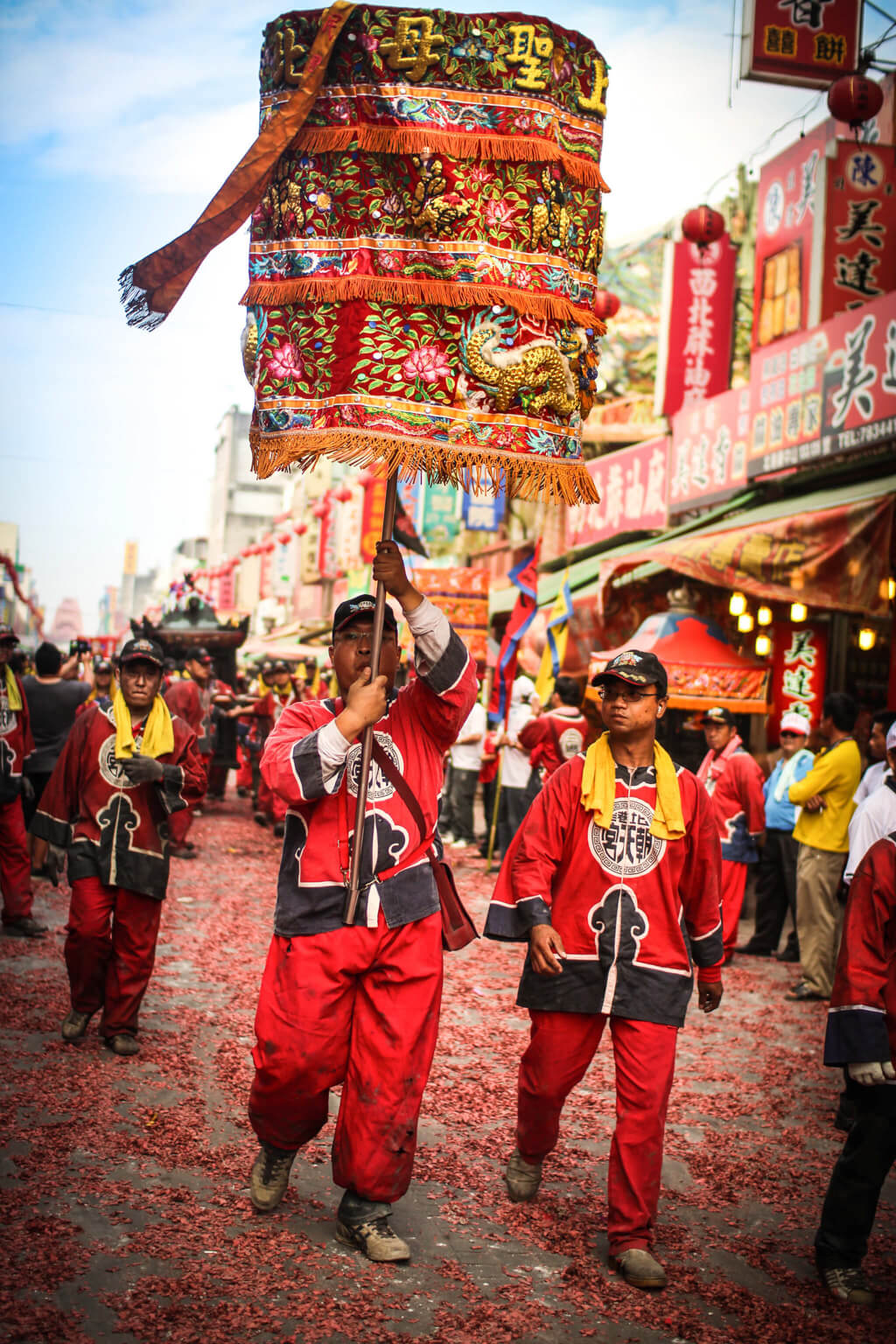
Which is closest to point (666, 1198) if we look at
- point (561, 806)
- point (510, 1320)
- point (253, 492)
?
point (510, 1320)

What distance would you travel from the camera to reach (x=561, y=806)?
14.6ft

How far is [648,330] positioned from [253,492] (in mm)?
56769

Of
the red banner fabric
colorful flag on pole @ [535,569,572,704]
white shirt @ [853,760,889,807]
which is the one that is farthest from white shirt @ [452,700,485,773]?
white shirt @ [853,760,889,807]

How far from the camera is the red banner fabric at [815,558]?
Result: 9.67m

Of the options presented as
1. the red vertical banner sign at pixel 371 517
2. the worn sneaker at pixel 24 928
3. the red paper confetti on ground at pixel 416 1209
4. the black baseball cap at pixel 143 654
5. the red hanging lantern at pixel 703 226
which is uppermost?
the red hanging lantern at pixel 703 226

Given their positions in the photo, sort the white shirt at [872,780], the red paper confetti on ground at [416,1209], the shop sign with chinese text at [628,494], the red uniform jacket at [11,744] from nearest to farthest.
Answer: the red paper confetti on ground at [416,1209], the white shirt at [872,780], the red uniform jacket at [11,744], the shop sign with chinese text at [628,494]

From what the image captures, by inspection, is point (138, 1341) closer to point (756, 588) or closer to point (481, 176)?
point (481, 176)

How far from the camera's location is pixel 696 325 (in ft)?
51.4

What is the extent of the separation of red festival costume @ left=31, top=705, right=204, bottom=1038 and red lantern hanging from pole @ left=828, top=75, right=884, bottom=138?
332 inches

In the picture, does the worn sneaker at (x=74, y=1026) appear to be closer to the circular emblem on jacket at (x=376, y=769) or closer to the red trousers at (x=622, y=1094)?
the red trousers at (x=622, y=1094)

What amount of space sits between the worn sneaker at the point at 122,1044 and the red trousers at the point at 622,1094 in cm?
229

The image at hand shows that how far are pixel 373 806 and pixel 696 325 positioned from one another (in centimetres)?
1283

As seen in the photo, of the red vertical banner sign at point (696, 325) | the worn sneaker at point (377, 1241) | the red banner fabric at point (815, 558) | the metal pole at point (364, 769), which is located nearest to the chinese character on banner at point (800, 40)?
the red banner fabric at point (815, 558)

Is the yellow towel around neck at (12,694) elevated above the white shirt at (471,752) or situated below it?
above
